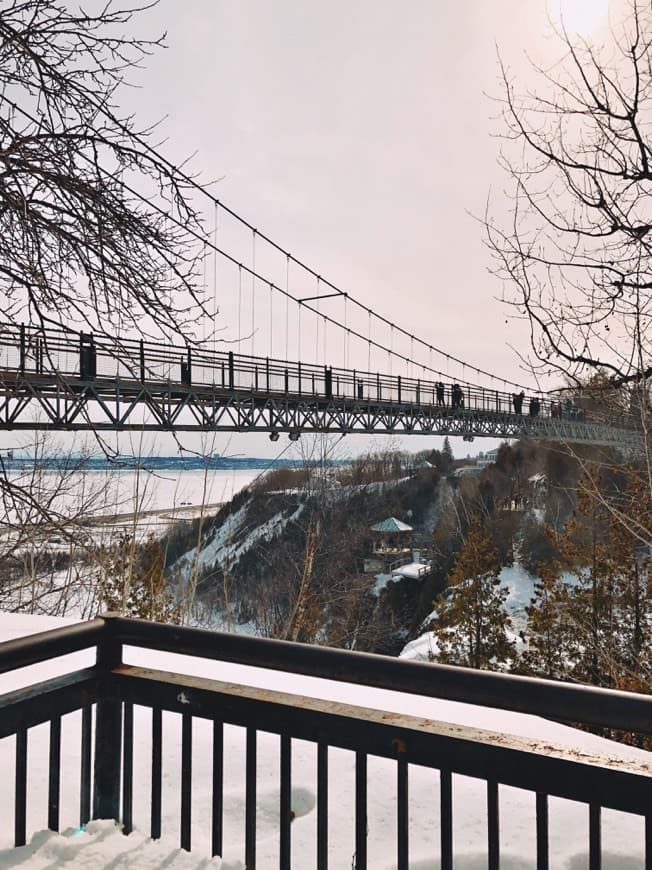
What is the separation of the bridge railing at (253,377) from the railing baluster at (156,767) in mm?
2370

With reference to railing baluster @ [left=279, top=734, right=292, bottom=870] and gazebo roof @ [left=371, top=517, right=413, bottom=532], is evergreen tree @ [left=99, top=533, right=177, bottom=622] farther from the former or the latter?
gazebo roof @ [left=371, top=517, right=413, bottom=532]

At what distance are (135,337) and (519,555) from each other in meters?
29.2

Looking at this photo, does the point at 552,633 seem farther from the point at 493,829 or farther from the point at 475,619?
the point at 493,829

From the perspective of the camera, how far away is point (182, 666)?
4441 mm

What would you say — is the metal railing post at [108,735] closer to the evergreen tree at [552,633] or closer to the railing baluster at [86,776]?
the railing baluster at [86,776]

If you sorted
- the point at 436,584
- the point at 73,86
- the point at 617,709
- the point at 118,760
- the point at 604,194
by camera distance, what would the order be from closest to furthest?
the point at 617,709 < the point at 118,760 < the point at 73,86 < the point at 604,194 < the point at 436,584

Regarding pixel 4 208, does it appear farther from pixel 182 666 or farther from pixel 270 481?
pixel 270 481

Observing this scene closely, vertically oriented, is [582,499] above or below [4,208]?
below

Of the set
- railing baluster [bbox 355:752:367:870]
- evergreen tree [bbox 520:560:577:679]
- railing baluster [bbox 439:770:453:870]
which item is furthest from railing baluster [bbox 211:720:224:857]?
evergreen tree [bbox 520:560:577:679]

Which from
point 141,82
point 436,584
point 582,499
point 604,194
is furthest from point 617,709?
point 436,584

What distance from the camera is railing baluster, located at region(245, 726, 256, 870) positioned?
1907 millimetres

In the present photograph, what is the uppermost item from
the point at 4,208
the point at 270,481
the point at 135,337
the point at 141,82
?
the point at 141,82

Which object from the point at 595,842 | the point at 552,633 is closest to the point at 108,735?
the point at 595,842

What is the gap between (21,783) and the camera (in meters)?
2.05
